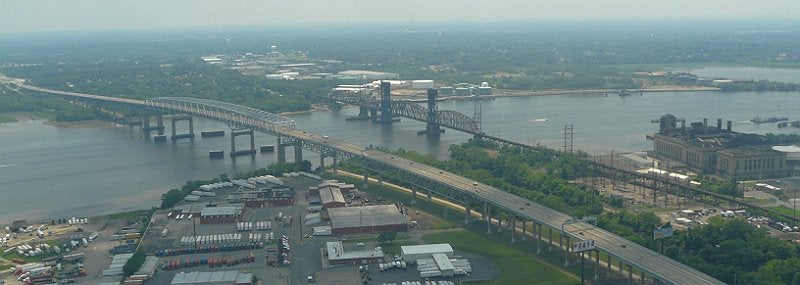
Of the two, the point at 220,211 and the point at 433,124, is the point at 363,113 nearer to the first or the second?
the point at 433,124

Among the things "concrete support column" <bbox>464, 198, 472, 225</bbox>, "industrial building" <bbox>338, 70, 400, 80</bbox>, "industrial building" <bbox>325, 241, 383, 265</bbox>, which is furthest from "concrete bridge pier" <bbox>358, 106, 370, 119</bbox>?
"industrial building" <bbox>325, 241, 383, 265</bbox>

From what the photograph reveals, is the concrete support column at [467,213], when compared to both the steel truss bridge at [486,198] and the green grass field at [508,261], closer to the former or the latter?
the steel truss bridge at [486,198]

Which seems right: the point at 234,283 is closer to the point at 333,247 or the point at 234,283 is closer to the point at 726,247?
the point at 333,247

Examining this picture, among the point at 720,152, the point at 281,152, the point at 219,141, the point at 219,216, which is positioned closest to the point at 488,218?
the point at 219,216

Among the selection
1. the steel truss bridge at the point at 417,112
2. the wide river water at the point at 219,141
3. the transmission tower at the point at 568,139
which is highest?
the steel truss bridge at the point at 417,112

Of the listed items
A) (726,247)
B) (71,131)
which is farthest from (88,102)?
(726,247)

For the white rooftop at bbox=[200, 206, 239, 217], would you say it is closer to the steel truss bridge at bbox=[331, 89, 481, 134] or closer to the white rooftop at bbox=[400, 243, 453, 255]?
the white rooftop at bbox=[400, 243, 453, 255]

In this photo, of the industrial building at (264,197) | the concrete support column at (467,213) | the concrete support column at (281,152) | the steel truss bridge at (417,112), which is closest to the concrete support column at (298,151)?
the concrete support column at (281,152)
